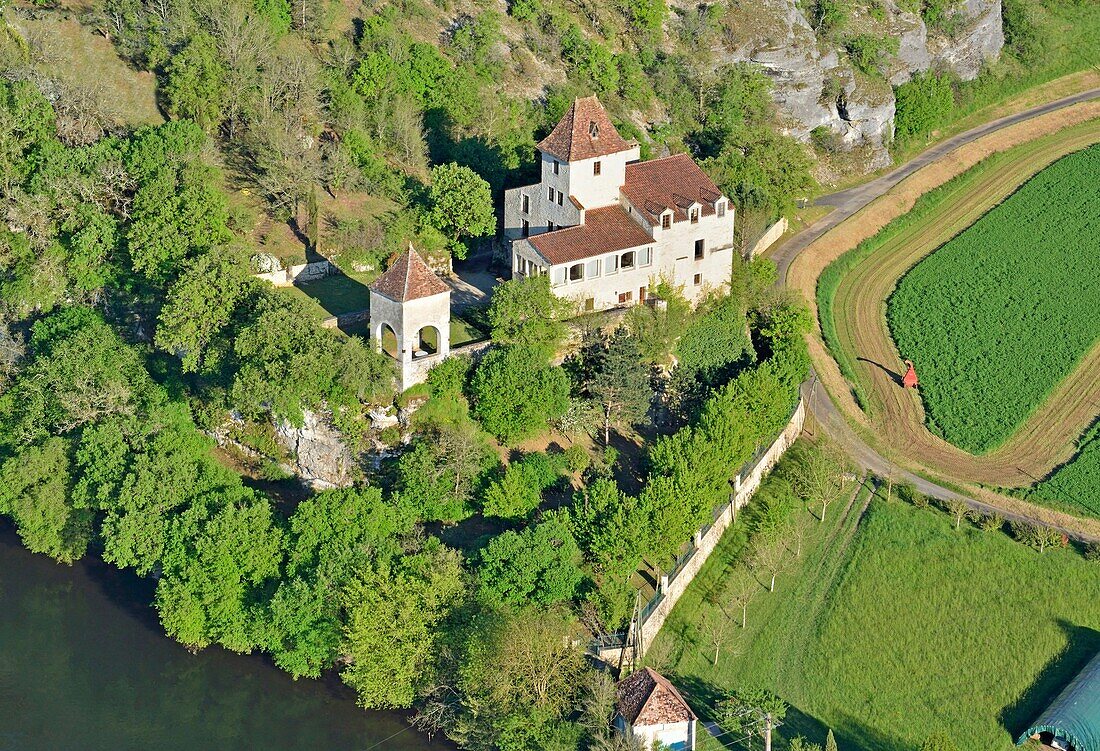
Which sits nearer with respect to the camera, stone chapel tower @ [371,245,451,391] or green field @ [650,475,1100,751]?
green field @ [650,475,1100,751]

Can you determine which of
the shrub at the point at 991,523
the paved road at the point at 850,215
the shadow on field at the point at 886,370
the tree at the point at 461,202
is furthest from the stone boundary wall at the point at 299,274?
the shrub at the point at 991,523

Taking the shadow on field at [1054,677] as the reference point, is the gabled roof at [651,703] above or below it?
above

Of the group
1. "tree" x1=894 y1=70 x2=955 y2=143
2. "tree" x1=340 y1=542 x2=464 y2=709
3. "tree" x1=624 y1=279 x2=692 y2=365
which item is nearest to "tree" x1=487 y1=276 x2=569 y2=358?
"tree" x1=624 y1=279 x2=692 y2=365

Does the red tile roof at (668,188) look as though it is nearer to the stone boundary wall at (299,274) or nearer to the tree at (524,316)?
the tree at (524,316)

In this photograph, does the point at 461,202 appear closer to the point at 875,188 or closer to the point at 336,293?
the point at 336,293

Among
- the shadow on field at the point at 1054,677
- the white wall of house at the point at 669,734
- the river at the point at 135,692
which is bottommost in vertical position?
the river at the point at 135,692

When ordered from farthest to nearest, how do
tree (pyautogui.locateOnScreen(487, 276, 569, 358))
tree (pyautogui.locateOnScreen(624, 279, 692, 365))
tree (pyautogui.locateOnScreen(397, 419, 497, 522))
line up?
1. tree (pyautogui.locateOnScreen(624, 279, 692, 365))
2. tree (pyautogui.locateOnScreen(487, 276, 569, 358))
3. tree (pyautogui.locateOnScreen(397, 419, 497, 522))

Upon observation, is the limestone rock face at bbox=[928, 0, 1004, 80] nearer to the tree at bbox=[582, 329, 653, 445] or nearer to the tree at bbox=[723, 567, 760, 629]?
the tree at bbox=[582, 329, 653, 445]
